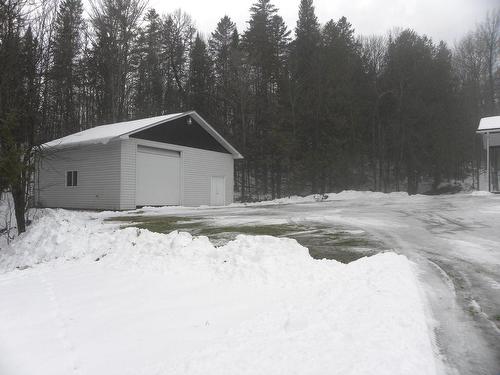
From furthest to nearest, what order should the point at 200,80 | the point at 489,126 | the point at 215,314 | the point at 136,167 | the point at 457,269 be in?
the point at 200,80, the point at 489,126, the point at 136,167, the point at 457,269, the point at 215,314

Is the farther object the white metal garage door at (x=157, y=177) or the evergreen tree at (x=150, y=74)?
the evergreen tree at (x=150, y=74)

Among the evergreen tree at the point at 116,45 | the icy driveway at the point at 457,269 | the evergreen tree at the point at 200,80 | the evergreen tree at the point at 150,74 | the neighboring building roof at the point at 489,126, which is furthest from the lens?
the evergreen tree at the point at 200,80

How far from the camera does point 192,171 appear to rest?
68.9 feet

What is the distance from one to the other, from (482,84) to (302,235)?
32000mm

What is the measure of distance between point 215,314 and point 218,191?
765 inches

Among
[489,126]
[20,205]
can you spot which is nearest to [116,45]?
[20,205]

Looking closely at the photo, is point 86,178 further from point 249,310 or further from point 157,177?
point 249,310

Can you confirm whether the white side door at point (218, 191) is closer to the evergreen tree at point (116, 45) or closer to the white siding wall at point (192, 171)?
the white siding wall at point (192, 171)

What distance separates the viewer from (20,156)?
10695 millimetres

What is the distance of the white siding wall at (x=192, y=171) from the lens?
17516 mm

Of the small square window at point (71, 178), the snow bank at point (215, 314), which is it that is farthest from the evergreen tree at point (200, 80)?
the snow bank at point (215, 314)

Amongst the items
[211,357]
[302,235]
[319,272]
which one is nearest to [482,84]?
[302,235]

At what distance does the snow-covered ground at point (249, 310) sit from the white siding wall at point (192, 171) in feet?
35.1

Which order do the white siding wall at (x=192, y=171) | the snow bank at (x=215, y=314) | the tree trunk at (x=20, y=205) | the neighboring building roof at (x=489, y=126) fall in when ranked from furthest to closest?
1. the neighboring building roof at (x=489, y=126)
2. the white siding wall at (x=192, y=171)
3. the tree trunk at (x=20, y=205)
4. the snow bank at (x=215, y=314)
